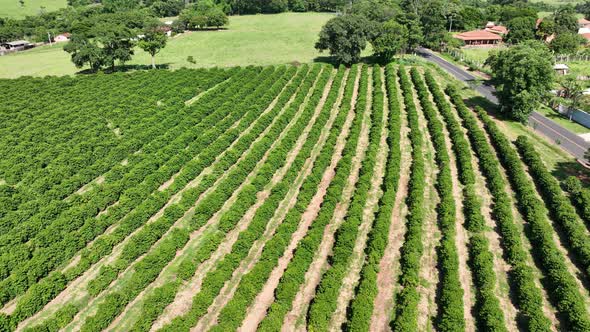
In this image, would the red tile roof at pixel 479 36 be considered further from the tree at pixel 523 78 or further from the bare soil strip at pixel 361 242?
the bare soil strip at pixel 361 242

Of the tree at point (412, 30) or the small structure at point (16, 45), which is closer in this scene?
the tree at point (412, 30)

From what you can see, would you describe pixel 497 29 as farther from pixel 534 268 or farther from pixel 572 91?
pixel 534 268

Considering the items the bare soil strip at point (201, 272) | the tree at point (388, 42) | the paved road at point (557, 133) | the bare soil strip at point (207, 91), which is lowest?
the bare soil strip at point (201, 272)

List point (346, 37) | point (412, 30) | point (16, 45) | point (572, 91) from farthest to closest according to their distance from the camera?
point (16, 45), point (412, 30), point (346, 37), point (572, 91)

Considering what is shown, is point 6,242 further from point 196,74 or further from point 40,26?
point 40,26

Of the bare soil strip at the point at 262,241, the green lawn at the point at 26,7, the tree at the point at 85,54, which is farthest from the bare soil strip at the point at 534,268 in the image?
the green lawn at the point at 26,7

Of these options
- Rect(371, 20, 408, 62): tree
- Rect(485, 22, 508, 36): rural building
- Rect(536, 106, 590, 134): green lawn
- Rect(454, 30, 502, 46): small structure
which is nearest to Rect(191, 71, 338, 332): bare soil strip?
Rect(536, 106, 590, 134): green lawn

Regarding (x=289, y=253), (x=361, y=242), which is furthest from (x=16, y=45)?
(x=361, y=242)
